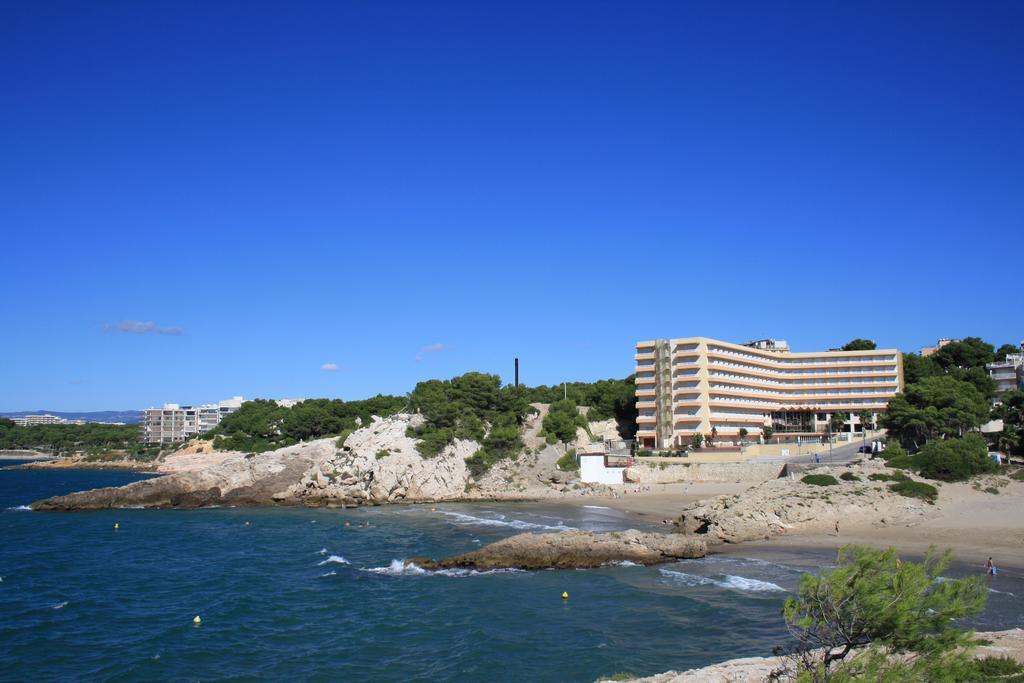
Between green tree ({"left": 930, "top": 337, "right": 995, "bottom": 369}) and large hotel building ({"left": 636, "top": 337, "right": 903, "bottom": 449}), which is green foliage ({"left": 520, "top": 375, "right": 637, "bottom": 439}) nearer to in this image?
large hotel building ({"left": 636, "top": 337, "right": 903, "bottom": 449})

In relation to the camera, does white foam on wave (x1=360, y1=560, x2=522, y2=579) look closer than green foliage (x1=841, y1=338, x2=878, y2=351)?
Yes

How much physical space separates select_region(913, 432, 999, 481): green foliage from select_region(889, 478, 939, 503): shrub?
325 centimetres

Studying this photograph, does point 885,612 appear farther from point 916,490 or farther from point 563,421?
point 563,421

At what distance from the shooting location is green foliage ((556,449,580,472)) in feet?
264

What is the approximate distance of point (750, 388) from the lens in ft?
330

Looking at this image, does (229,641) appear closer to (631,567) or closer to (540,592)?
(540,592)

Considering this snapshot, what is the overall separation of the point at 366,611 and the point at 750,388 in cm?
8005

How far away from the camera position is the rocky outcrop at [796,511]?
154 ft

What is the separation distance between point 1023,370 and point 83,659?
13113 centimetres

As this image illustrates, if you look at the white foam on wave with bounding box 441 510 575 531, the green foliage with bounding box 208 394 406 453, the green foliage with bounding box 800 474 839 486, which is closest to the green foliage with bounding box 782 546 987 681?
the white foam on wave with bounding box 441 510 575 531

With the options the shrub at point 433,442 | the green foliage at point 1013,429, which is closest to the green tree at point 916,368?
the green foliage at point 1013,429

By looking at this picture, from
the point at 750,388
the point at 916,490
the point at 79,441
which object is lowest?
the point at 79,441

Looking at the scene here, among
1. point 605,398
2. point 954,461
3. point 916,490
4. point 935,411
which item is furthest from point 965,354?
point 916,490

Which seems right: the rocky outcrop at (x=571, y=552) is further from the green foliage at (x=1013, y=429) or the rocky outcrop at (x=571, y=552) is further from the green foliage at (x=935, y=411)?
the green foliage at (x=935, y=411)
